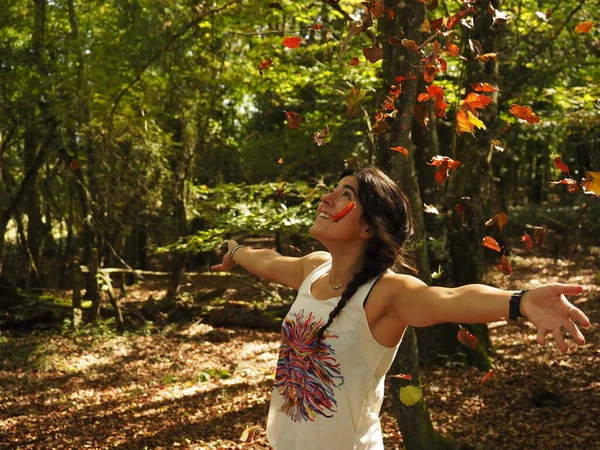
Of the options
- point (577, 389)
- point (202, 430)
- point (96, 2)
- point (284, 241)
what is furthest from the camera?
point (284, 241)

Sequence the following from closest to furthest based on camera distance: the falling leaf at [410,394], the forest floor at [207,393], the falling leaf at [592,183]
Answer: the falling leaf at [592,183] < the falling leaf at [410,394] < the forest floor at [207,393]

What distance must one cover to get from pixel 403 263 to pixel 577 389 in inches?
256

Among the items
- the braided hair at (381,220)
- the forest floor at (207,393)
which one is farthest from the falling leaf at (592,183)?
the forest floor at (207,393)

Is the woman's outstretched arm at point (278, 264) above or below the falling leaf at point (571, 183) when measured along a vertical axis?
below

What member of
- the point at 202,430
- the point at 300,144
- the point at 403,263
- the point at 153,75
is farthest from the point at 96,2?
the point at 403,263

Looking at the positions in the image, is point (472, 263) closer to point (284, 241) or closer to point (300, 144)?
point (300, 144)

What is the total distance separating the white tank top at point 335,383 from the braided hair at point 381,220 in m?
0.12

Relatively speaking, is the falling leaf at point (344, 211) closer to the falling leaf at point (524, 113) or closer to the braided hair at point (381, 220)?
the braided hair at point (381, 220)

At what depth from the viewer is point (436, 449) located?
18.1 ft

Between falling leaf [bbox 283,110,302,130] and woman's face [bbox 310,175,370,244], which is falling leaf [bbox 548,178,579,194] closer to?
woman's face [bbox 310,175,370,244]

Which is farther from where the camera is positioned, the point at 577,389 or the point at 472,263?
the point at 472,263

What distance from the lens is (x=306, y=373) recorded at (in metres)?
2.57

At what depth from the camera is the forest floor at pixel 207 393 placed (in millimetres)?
7090

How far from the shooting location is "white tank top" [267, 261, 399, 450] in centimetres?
249
